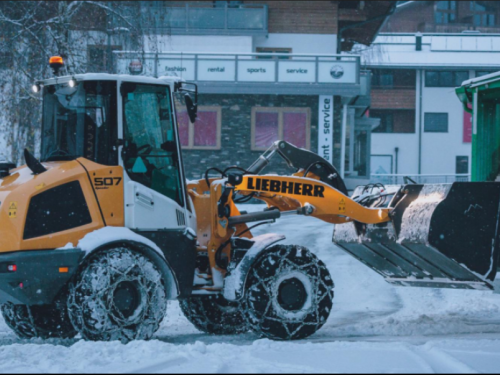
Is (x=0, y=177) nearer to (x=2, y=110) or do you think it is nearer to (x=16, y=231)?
(x=16, y=231)

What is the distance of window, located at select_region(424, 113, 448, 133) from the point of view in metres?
44.4

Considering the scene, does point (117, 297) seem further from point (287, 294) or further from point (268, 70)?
point (268, 70)

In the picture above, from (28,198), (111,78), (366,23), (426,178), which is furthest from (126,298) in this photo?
(426,178)

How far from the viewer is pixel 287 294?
25.7ft

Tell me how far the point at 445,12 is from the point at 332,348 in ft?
155

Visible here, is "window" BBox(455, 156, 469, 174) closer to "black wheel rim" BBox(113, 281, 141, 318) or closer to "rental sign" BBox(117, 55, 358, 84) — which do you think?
"rental sign" BBox(117, 55, 358, 84)

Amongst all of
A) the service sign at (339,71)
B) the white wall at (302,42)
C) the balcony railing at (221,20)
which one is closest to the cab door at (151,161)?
the service sign at (339,71)

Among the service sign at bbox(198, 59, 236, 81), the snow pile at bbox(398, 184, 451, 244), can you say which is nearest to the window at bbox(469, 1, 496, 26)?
the service sign at bbox(198, 59, 236, 81)

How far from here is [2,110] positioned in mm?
15875

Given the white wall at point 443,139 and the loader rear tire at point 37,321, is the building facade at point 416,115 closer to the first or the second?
the white wall at point 443,139

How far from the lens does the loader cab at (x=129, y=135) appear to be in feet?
23.6

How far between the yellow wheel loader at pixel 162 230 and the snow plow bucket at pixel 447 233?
14 millimetres

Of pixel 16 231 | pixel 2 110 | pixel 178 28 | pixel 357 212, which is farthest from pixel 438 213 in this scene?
pixel 178 28

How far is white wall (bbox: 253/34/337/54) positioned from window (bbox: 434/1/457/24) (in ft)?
72.3
